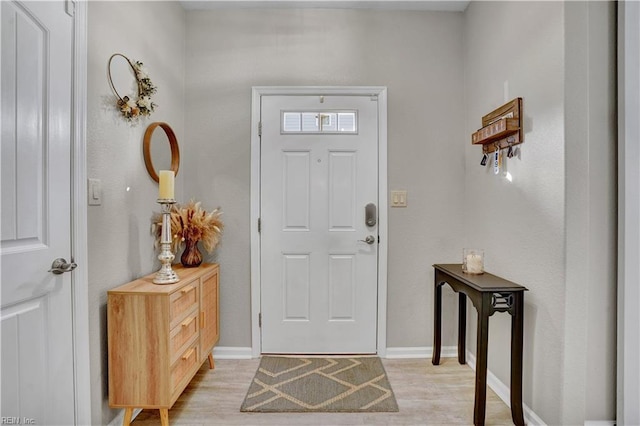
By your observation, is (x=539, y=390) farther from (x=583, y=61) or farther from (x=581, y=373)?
(x=583, y=61)

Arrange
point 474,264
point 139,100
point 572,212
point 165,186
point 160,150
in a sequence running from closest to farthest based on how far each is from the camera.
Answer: point 572,212 → point 165,186 → point 139,100 → point 474,264 → point 160,150

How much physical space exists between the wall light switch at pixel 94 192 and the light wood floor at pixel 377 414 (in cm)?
120

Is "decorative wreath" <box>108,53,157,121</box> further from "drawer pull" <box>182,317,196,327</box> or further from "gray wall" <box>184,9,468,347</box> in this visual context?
"drawer pull" <box>182,317,196,327</box>

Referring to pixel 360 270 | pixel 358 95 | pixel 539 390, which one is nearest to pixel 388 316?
pixel 360 270

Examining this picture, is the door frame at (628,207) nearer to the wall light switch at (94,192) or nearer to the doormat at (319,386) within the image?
the doormat at (319,386)

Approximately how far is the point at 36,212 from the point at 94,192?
0.30 metres

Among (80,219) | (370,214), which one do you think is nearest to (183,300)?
Result: (80,219)

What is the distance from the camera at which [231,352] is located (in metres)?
2.63

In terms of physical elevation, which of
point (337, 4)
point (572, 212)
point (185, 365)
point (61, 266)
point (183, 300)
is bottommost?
point (185, 365)

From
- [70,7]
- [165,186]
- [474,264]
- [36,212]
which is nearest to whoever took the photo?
[36,212]

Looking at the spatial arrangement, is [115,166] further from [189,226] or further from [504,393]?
[504,393]

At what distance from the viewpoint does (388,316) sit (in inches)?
104

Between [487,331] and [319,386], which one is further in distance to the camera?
[319,386]

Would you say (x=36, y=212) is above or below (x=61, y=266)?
above
